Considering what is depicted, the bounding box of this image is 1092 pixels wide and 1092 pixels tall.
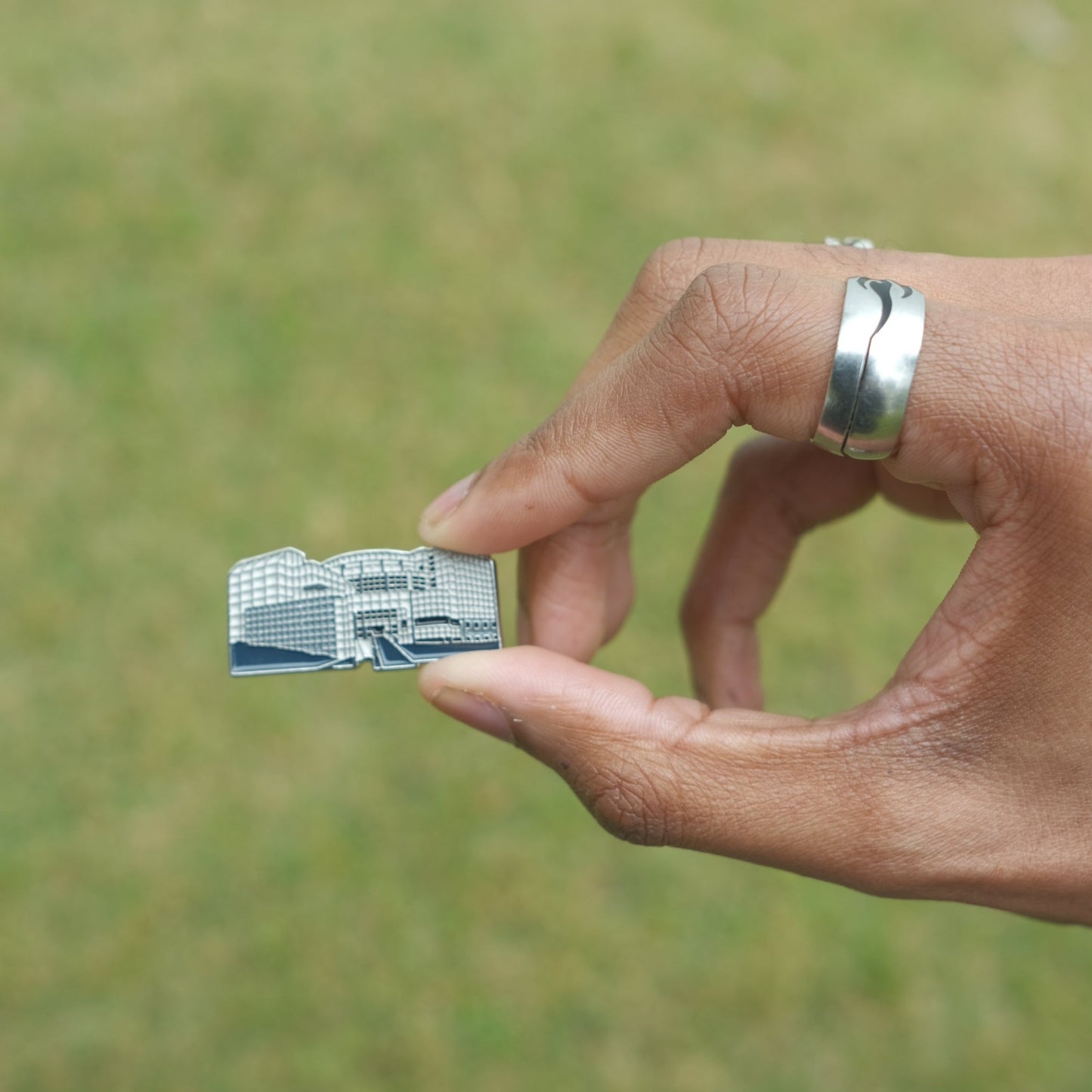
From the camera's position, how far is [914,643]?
180 centimetres

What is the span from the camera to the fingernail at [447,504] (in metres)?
2.15

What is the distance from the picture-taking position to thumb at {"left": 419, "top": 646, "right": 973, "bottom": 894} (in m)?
1.79

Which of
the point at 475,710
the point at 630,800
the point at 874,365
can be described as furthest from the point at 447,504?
the point at 874,365

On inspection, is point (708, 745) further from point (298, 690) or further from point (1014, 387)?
point (298, 690)

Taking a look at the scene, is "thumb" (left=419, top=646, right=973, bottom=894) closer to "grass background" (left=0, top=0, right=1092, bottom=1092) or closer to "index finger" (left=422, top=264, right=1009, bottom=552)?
"index finger" (left=422, top=264, right=1009, bottom=552)

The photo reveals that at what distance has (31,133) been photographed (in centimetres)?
523

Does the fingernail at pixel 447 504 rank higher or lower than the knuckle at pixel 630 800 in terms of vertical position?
higher

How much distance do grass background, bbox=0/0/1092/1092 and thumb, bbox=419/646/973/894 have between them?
1952 millimetres

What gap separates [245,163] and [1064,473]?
4719mm

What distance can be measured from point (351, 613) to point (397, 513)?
231 cm

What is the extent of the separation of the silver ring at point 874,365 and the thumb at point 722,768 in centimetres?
47

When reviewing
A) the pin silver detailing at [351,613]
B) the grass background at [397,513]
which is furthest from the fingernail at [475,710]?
the grass background at [397,513]

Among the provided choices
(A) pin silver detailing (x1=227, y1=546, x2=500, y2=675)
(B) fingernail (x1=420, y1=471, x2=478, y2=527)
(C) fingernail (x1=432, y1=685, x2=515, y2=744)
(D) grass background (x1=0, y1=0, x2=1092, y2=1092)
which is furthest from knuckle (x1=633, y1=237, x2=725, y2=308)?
(D) grass background (x1=0, y1=0, x2=1092, y2=1092)

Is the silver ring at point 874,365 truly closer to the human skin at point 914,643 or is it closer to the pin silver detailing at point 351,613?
the human skin at point 914,643
